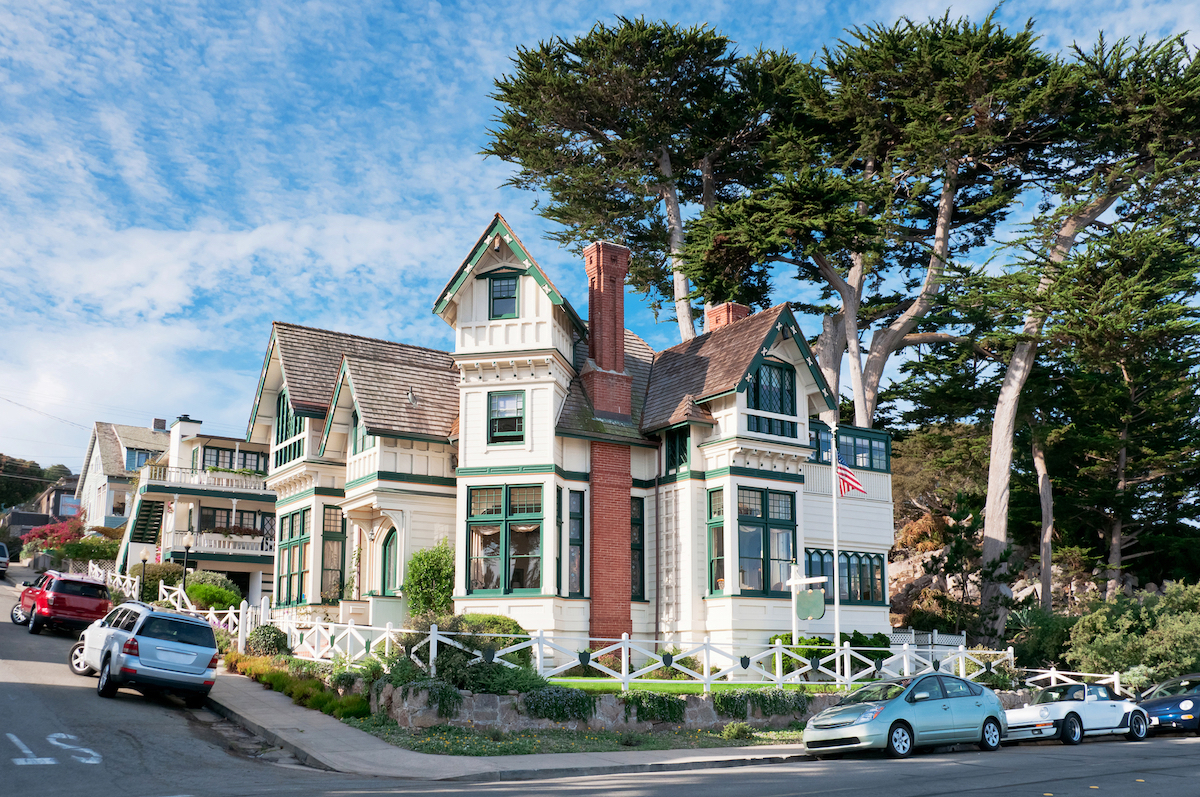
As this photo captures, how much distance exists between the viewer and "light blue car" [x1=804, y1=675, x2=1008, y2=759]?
60.4 ft

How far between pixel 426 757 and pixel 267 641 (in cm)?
1148

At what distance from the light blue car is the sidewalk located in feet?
2.86

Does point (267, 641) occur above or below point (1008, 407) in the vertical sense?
below

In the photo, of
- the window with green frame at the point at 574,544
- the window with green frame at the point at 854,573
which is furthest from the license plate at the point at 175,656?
the window with green frame at the point at 854,573

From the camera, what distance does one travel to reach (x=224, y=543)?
156 feet

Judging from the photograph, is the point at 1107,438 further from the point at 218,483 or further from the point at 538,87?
the point at 218,483

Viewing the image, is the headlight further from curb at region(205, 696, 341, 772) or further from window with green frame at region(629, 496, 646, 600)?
window with green frame at region(629, 496, 646, 600)

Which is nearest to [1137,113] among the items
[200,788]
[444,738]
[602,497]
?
[602,497]

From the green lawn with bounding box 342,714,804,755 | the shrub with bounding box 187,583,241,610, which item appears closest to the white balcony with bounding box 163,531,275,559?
the shrub with bounding box 187,583,241,610

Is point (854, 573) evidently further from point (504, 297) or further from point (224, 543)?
point (224, 543)

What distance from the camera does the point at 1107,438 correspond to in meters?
42.9

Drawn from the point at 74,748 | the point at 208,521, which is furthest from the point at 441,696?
the point at 208,521

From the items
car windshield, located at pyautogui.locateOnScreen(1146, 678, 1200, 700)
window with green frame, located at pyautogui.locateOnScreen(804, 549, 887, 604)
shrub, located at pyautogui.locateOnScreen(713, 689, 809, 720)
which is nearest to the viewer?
shrub, located at pyautogui.locateOnScreen(713, 689, 809, 720)

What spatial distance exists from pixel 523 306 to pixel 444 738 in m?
13.4
